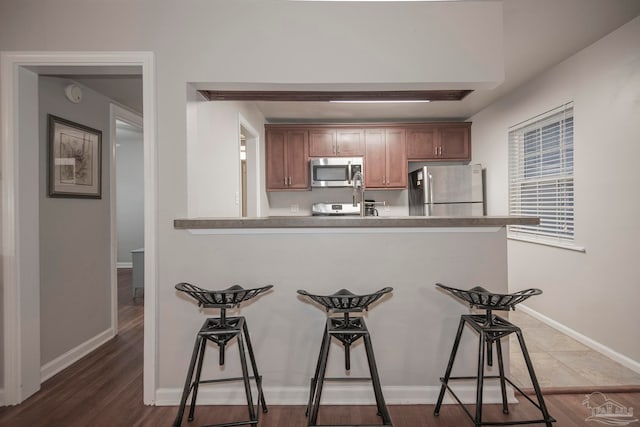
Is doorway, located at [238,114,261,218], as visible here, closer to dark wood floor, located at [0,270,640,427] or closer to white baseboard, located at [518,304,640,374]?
dark wood floor, located at [0,270,640,427]

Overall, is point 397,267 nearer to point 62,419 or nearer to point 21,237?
point 62,419

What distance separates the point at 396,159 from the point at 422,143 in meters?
0.44

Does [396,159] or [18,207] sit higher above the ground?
[396,159]

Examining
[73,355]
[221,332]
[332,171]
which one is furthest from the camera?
[332,171]

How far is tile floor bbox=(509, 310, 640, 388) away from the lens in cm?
234

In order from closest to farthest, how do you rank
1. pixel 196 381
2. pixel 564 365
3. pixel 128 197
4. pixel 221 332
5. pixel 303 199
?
pixel 221 332 < pixel 196 381 < pixel 564 365 < pixel 303 199 < pixel 128 197

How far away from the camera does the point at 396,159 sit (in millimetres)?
4941

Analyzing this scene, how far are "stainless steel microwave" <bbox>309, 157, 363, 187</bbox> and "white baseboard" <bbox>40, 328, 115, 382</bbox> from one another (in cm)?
286

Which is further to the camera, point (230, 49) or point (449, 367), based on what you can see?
point (230, 49)

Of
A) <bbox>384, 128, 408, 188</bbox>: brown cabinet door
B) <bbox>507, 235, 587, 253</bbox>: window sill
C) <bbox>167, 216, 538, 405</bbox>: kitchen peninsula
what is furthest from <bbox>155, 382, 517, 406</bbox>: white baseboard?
<bbox>384, 128, 408, 188</bbox>: brown cabinet door

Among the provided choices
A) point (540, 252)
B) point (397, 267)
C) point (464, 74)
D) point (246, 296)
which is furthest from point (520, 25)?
point (246, 296)

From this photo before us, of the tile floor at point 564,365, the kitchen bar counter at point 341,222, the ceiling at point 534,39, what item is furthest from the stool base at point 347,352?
the ceiling at point 534,39

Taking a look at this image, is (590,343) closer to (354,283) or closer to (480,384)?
(480,384)

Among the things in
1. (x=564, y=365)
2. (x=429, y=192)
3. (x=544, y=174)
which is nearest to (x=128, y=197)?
(x=429, y=192)
